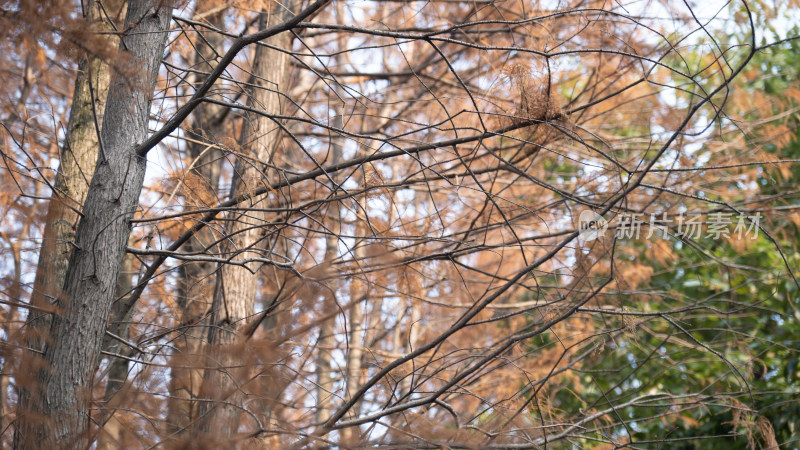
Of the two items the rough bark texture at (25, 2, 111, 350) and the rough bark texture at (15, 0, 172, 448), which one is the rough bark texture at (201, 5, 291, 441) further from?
the rough bark texture at (25, 2, 111, 350)

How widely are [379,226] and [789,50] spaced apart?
17.0ft

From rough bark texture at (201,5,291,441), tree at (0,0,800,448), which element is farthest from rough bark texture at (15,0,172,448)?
rough bark texture at (201,5,291,441)

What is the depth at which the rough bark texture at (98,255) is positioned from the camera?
2074 mm

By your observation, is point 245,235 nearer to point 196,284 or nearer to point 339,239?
point 196,284

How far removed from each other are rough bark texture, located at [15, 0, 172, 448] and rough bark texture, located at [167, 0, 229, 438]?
225 mm

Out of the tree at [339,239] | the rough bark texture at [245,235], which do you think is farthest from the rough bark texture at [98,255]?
the rough bark texture at [245,235]

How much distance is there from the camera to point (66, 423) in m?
2.08

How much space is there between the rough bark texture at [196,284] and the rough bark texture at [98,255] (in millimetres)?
225

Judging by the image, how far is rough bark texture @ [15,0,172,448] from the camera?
2074 mm

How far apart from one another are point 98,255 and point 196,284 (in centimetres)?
131

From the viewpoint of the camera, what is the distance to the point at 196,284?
352 centimetres

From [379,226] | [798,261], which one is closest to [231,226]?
[379,226]

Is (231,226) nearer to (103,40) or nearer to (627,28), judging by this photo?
(103,40)

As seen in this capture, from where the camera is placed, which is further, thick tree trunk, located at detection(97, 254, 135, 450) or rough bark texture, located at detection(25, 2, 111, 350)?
rough bark texture, located at detection(25, 2, 111, 350)
